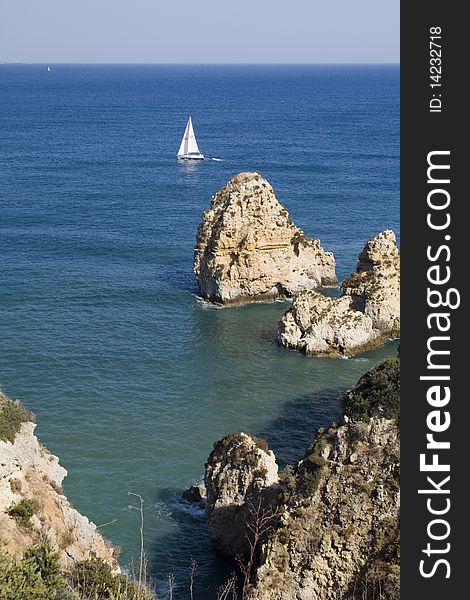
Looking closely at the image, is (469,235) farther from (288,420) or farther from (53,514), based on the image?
(288,420)

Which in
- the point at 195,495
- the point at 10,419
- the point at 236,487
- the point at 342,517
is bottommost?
the point at 195,495

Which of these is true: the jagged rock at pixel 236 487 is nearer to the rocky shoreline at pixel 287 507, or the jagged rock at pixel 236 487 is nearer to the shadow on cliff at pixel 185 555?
the rocky shoreline at pixel 287 507

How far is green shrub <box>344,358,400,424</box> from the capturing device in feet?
86.1

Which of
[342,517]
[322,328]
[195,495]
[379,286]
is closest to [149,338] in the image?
[322,328]

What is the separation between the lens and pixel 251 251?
59.3 m

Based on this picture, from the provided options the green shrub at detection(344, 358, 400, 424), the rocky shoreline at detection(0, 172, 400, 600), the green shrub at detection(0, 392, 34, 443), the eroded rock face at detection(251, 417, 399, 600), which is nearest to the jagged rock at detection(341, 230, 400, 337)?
the rocky shoreline at detection(0, 172, 400, 600)

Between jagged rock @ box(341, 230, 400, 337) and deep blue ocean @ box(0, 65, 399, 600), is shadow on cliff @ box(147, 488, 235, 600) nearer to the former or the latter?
deep blue ocean @ box(0, 65, 399, 600)

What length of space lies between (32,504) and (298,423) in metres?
19.1

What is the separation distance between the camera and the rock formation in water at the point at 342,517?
2464 cm

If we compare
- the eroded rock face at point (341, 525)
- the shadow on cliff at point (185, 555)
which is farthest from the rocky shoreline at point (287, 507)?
the shadow on cliff at point (185, 555)

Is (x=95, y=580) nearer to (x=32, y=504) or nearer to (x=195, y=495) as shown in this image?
(x=32, y=504)

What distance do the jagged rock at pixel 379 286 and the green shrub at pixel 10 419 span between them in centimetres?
2904

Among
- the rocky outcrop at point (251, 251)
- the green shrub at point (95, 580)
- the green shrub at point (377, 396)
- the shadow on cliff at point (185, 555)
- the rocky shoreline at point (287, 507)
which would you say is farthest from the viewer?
the rocky outcrop at point (251, 251)

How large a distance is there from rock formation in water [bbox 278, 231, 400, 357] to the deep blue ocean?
1.13 metres
